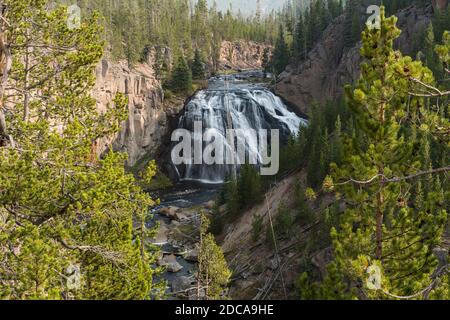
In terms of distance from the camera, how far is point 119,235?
964cm

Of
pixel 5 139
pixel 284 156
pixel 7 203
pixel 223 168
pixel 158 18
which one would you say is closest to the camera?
pixel 7 203

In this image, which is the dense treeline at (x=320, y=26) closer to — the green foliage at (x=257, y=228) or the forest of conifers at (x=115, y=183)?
the green foliage at (x=257, y=228)

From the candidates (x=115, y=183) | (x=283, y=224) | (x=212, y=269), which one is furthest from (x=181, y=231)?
(x=115, y=183)

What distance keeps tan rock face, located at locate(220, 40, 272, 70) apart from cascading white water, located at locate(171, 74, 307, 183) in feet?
151

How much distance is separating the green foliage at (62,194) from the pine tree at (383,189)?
4937mm

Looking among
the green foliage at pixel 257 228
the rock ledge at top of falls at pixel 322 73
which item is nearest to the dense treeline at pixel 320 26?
the rock ledge at top of falls at pixel 322 73

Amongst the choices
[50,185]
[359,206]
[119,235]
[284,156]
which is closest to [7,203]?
[50,185]

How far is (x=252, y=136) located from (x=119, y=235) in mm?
42110

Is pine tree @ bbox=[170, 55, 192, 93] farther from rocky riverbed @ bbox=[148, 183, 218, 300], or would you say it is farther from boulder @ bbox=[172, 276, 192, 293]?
boulder @ bbox=[172, 276, 192, 293]

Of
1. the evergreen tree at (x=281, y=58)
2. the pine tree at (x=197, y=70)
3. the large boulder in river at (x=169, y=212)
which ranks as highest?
the evergreen tree at (x=281, y=58)

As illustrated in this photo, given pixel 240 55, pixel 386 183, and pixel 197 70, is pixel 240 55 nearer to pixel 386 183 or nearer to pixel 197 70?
pixel 197 70

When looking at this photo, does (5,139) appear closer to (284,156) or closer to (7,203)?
(7,203)

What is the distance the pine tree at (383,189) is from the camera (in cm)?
879
